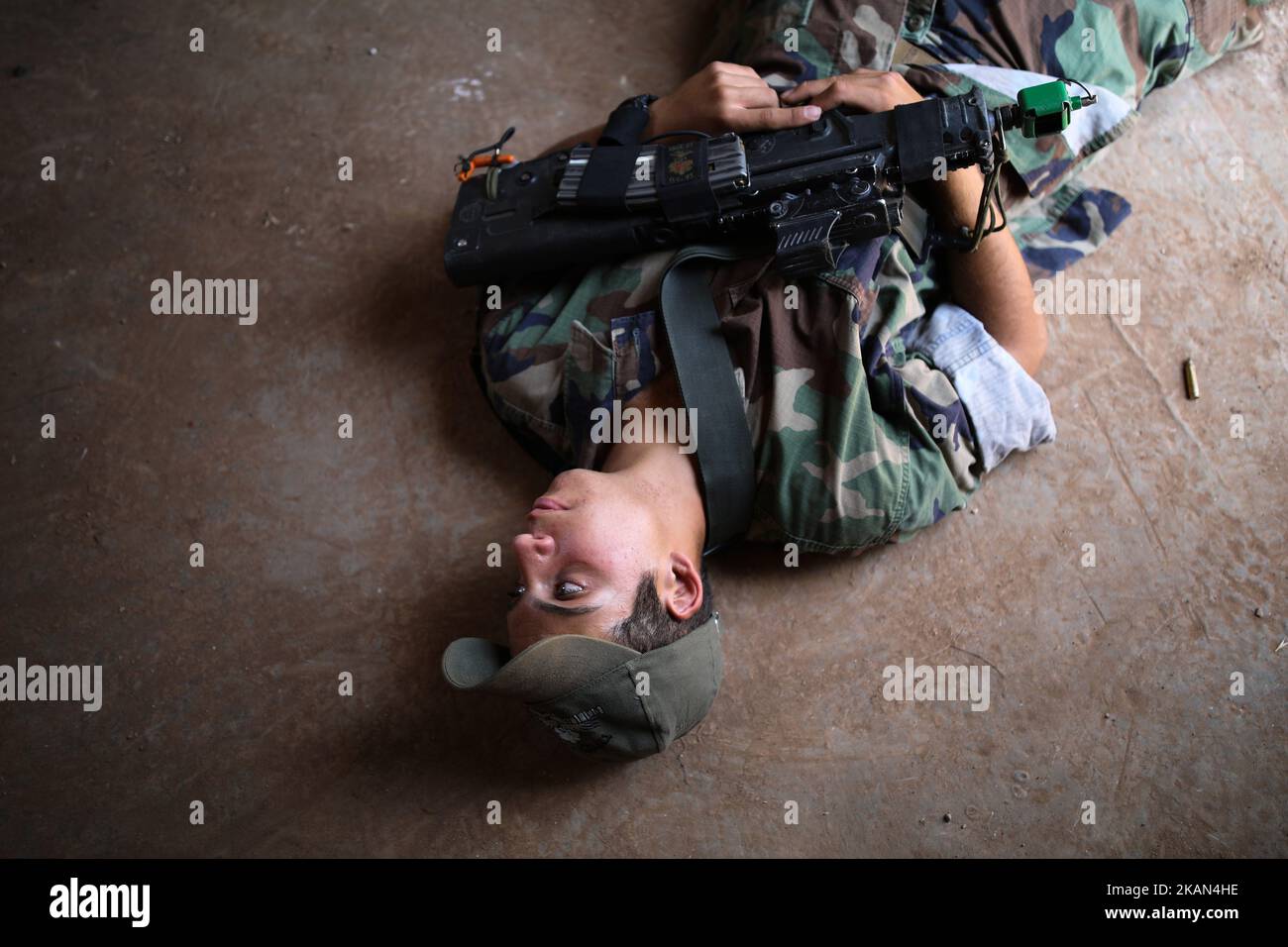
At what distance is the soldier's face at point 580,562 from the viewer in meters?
2.13

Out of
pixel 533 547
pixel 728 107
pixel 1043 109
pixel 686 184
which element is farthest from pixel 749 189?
pixel 533 547

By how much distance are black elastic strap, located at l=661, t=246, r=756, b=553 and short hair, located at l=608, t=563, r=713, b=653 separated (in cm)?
28

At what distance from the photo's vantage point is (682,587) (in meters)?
2.26

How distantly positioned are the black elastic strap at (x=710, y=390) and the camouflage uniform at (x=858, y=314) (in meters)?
0.06

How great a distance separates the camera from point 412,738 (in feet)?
8.25

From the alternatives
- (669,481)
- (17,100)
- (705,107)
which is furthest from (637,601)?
(17,100)

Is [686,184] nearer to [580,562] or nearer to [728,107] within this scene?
[728,107]

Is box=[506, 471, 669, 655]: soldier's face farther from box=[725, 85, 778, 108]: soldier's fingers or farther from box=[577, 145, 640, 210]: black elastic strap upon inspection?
box=[725, 85, 778, 108]: soldier's fingers

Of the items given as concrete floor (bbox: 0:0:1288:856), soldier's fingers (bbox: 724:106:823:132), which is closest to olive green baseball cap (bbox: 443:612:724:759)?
concrete floor (bbox: 0:0:1288:856)

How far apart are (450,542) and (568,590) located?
2.11 feet

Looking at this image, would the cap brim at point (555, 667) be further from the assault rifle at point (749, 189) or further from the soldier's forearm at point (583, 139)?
the soldier's forearm at point (583, 139)

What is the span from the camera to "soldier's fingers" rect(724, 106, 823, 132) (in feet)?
7.61

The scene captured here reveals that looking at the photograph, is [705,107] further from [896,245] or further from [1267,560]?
[1267,560]

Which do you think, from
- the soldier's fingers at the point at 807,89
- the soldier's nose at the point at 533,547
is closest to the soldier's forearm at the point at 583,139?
the soldier's fingers at the point at 807,89
